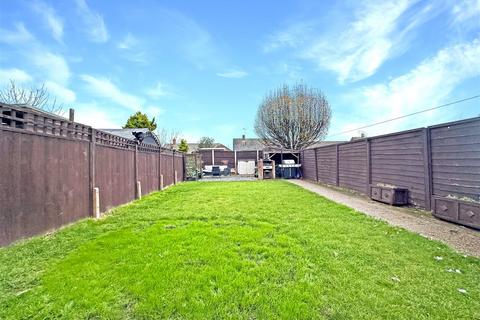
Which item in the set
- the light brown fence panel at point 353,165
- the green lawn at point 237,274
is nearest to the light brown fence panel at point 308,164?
the light brown fence panel at point 353,165

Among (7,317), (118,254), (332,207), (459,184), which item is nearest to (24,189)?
(118,254)

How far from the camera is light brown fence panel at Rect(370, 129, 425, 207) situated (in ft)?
18.4

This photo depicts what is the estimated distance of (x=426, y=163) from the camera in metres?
5.34

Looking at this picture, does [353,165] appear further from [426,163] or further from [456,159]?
[456,159]

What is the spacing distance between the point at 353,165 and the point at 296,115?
1214 centimetres

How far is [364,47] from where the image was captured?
985cm

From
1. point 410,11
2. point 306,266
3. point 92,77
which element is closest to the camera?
point 306,266

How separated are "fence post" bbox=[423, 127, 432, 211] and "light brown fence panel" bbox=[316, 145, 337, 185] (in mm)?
5518

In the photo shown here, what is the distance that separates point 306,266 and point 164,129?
33.9m

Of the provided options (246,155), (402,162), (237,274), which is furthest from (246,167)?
(237,274)

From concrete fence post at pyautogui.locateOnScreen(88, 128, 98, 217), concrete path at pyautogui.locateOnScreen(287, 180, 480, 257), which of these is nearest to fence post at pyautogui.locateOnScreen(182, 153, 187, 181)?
concrete fence post at pyautogui.locateOnScreen(88, 128, 98, 217)

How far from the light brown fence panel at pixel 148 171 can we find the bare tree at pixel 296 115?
1342 cm

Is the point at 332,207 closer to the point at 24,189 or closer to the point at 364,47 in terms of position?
the point at 24,189

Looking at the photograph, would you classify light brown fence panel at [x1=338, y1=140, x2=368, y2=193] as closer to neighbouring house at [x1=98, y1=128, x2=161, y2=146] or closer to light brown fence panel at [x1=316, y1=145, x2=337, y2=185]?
light brown fence panel at [x1=316, y1=145, x2=337, y2=185]
